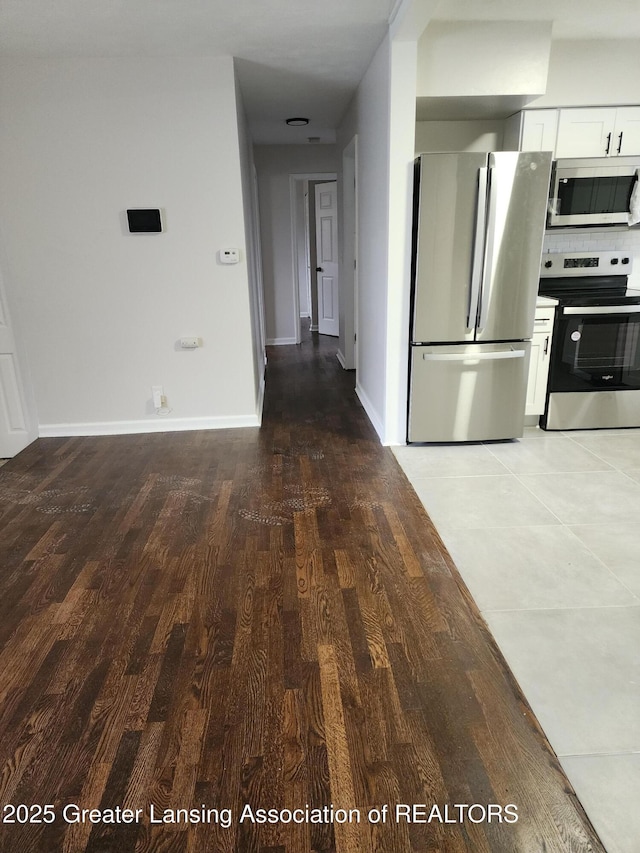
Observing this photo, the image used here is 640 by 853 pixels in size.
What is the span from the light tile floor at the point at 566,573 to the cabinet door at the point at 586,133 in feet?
6.32

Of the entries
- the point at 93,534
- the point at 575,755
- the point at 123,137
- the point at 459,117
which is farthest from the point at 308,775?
the point at 459,117

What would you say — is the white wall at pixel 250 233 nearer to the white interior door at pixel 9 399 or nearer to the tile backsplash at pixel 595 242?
the white interior door at pixel 9 399

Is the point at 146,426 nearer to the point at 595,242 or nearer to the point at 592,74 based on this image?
the point at 595,242

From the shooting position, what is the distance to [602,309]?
12.4 feet

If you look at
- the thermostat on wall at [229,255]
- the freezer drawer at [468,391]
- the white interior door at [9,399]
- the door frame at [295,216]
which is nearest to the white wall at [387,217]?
the freezer drawer at [468,391]

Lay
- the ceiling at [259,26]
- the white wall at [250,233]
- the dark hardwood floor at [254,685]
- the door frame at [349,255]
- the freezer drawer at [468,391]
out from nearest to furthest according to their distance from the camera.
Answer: the dark hardwood floor at [254,685] → the ceiling at [259,26] → the freezer drawer at [468,391] → the white wall at [250,233] → the door frame at [349,255]

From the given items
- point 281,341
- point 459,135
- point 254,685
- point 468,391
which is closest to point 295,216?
point 281,341

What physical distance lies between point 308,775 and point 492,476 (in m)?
2.21

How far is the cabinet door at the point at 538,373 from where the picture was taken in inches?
153

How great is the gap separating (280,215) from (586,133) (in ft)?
13.9

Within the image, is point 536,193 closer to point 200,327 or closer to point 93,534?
point 200,327

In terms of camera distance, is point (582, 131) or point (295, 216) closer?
point (582, 131)

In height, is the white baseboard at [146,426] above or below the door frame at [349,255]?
below

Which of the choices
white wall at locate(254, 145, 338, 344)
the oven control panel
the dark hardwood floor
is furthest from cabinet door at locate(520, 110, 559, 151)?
white wall at locate(254, 145, 338, 344)
